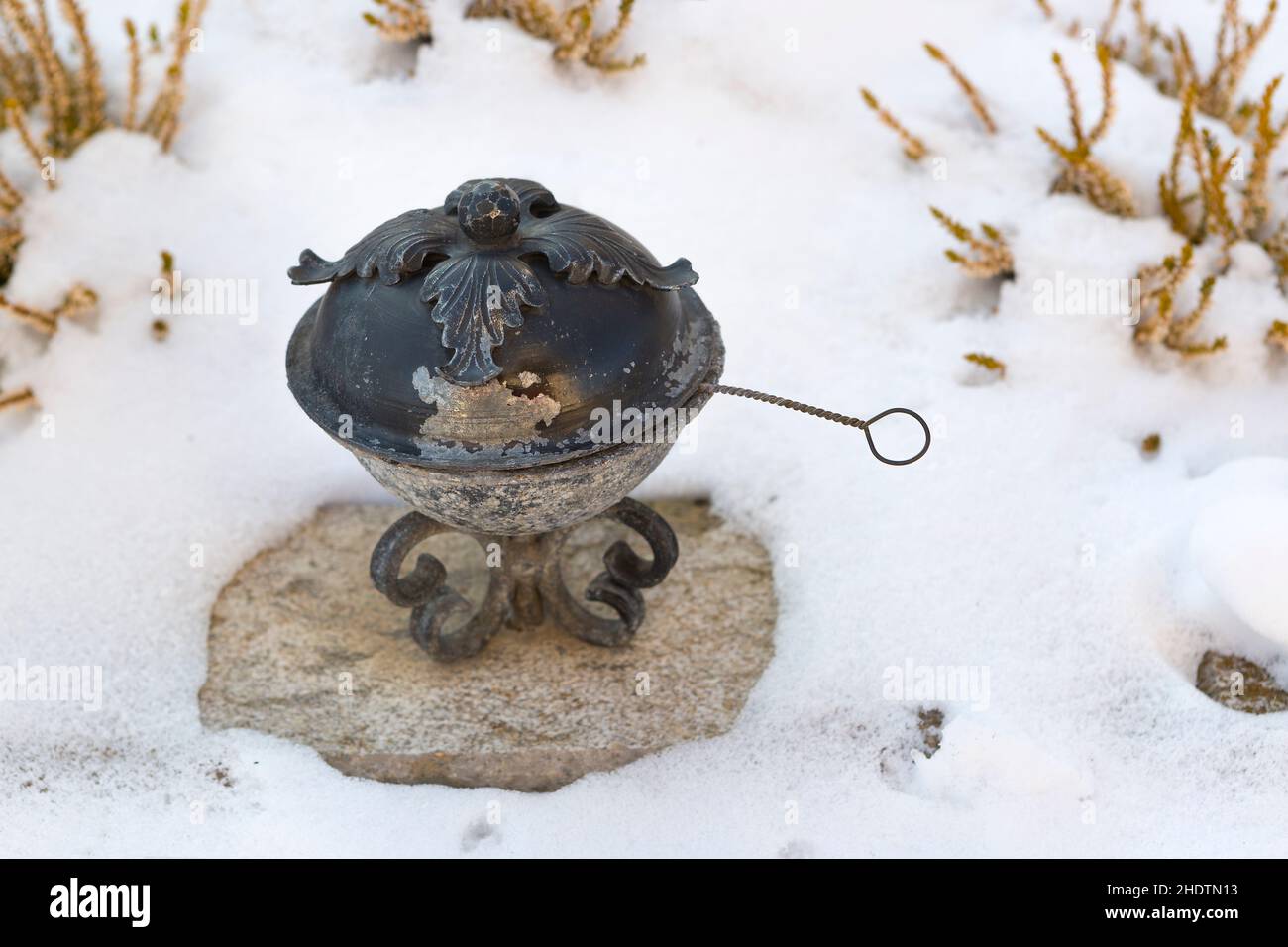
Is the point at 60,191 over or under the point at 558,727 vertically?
over

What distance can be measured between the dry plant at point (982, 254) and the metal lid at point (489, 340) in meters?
1.46

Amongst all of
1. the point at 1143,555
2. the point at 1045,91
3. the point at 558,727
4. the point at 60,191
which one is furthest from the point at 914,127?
the point at 60,191

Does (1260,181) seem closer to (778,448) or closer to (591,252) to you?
(778,448)

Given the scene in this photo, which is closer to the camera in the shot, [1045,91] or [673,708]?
[673,708]

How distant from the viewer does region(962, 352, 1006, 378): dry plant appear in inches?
142

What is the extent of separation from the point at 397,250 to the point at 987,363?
1.88m

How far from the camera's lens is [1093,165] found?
12.6 feet

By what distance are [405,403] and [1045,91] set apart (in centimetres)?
293

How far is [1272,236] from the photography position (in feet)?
12.7

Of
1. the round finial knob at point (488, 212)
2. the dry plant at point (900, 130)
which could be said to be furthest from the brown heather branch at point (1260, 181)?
the round finial knob at point (488, 212)

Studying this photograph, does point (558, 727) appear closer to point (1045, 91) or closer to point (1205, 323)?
→ point (1205, 323)

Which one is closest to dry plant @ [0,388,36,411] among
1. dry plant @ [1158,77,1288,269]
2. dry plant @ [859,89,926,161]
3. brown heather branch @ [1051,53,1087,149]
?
dry plant @ [859,89,926,161]

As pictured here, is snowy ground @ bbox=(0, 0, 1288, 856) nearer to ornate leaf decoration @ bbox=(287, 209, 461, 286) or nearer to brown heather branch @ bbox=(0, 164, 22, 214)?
brown heather branch @ bbox=(0, 164, 22, 214)

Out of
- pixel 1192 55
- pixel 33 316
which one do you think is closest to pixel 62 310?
pixel 33 316
